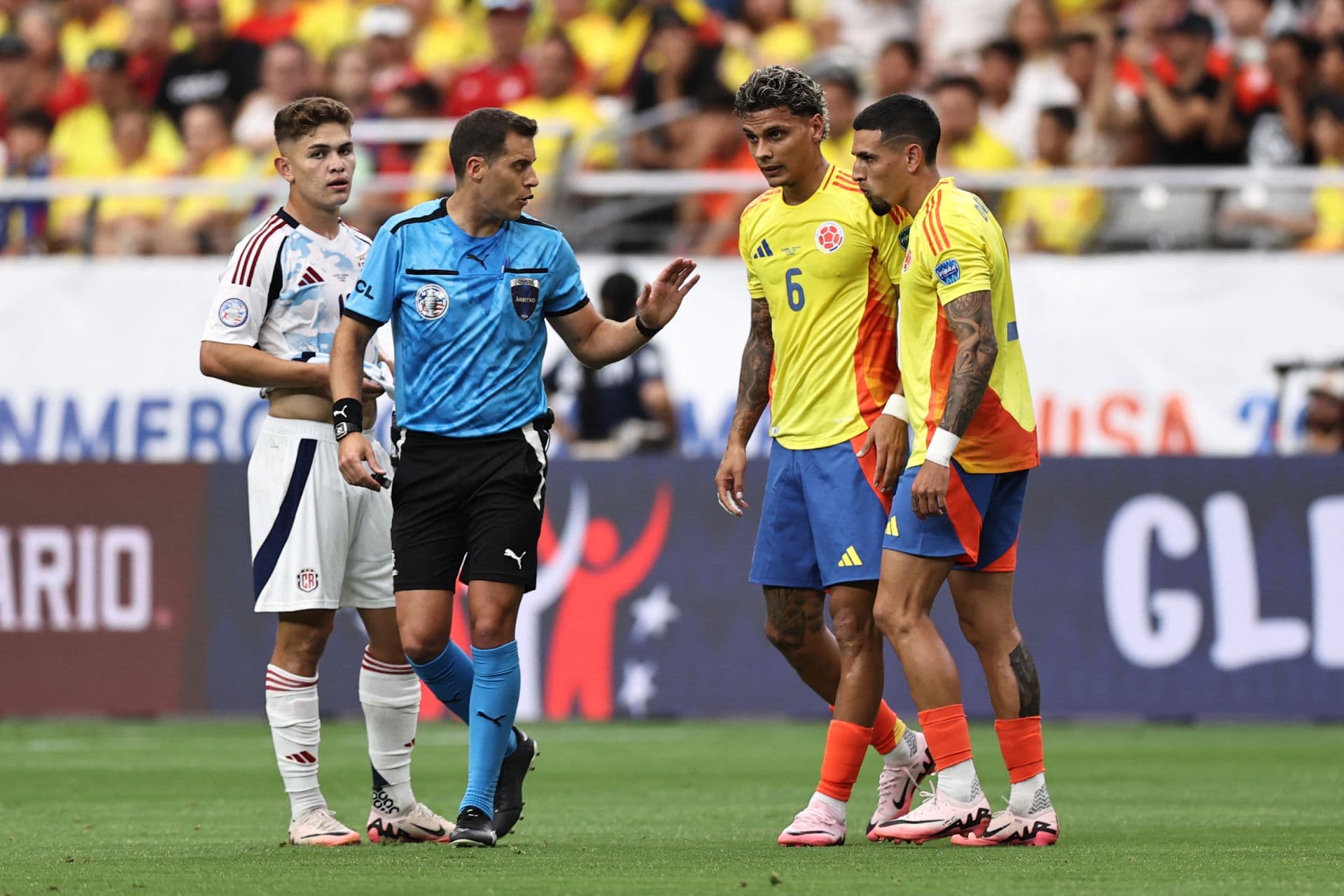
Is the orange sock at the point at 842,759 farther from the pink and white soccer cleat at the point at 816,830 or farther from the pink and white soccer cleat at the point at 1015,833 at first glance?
the pink and white soccer cleat at the point at 1015,833

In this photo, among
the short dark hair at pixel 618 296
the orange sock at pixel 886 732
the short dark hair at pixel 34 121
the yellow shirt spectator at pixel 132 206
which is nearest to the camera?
the orange sock at pixel 886 732

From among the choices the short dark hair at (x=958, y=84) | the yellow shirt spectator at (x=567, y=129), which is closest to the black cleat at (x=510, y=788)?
the yellow shirt spectator at (x=567, y=129)

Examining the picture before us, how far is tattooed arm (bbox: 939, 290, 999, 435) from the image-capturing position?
6.68 meters

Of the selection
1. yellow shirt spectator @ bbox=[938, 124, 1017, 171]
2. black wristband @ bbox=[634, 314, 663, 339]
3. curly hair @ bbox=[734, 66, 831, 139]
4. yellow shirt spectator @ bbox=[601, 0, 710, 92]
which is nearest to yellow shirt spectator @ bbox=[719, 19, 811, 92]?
yellow shirt spectator @ bbox=[601, 0, 710, 92]

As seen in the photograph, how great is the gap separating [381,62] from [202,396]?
403 centimetres

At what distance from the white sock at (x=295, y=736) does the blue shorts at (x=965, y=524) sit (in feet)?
7.17

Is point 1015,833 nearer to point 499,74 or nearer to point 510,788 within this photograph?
point 510,788

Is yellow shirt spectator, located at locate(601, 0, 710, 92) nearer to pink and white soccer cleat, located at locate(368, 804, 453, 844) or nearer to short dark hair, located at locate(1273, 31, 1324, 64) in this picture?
short dark hair, located at locate(1273, 31, 1324, 64)

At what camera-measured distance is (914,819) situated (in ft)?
23.3

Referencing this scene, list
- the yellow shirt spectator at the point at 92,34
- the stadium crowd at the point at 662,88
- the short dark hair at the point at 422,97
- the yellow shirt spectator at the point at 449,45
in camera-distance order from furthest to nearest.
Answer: the yellow shirt spectator at the point at 92,34 < the yellow shirt spectator at the point at 449,45 < the short dark hair at the point at 422,97 < the stadium crowd at the point at 662,88

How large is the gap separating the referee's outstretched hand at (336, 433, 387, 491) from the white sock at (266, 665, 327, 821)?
3.20ft

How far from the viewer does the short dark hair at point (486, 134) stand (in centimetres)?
705

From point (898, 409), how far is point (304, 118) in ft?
7.84

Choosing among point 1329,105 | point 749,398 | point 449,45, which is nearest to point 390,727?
point 749,398
